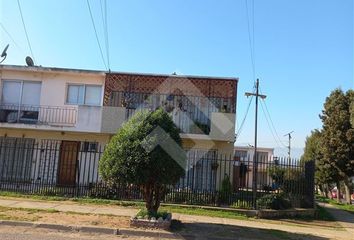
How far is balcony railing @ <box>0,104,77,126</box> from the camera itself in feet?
74.6

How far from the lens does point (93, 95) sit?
23.4m

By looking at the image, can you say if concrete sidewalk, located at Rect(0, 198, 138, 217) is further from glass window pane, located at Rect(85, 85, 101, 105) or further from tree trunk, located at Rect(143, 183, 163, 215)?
glass window pane, located at Rect(85, 85, 101, 105)

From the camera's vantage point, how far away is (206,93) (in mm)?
21859

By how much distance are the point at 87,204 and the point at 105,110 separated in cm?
691

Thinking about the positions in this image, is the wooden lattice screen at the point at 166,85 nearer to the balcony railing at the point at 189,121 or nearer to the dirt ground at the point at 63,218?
the balcony railing at the point at 189,121

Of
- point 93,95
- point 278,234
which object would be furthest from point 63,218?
point 93,95

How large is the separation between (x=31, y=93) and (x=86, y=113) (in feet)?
12.8

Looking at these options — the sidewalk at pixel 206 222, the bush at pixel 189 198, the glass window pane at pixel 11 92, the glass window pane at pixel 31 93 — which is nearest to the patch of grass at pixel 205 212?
the sidewalk at pixel 206 222

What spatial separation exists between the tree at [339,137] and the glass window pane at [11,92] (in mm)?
20709

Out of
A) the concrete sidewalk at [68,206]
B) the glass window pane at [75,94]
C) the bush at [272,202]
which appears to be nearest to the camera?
the concrete sidewalk at [68,206]

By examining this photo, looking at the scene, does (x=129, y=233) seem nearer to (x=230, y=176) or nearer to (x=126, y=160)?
(x=126, y=160)

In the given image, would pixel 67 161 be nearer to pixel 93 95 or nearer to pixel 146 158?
pixel 93 95

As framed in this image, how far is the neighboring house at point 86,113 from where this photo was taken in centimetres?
2123

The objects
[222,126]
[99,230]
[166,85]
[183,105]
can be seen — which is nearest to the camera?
[99,230]
